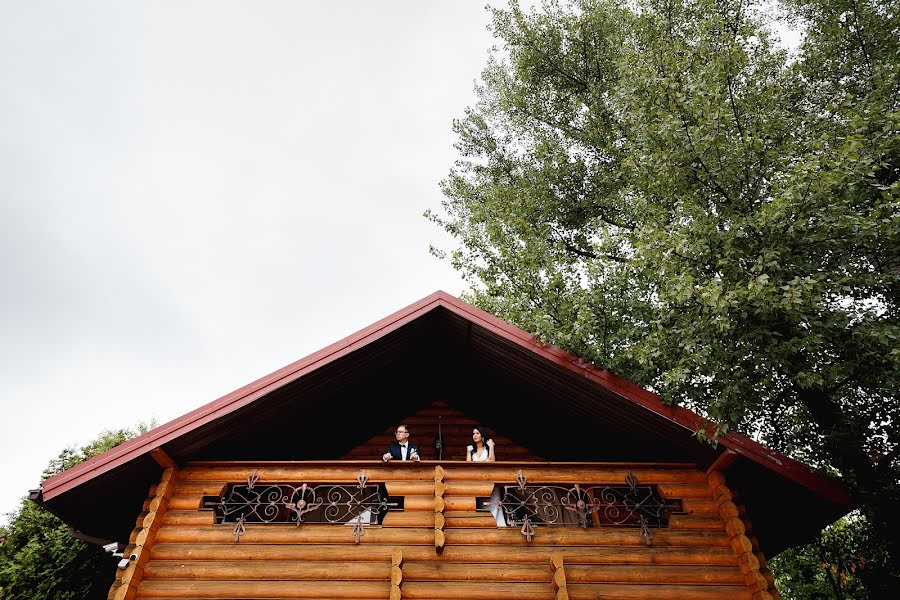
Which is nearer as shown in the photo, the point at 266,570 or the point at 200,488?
the point at 266,570

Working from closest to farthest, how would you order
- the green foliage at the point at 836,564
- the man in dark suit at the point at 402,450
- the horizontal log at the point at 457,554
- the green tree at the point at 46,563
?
the horizontal log at the point at 457,554
the man in dark suit at the point at 402,450
the green foliage at the point at 836,564
the green tree at the point at 46,563

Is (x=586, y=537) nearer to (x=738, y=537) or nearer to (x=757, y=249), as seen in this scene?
(x=738, y=537)

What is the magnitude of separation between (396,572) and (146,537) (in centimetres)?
295

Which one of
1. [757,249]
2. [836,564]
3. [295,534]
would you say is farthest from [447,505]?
[836,564]

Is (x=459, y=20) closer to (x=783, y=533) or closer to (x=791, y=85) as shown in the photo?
(x=791, y=85)

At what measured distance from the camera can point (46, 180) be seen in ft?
118

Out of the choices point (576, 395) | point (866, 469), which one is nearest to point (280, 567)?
point (576, 395)

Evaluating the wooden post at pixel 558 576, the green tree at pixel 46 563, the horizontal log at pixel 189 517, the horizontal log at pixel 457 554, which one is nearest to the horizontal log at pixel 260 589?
the horizontal log at pixel 457 554

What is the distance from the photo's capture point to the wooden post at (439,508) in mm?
5862

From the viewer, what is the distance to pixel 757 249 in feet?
19.6

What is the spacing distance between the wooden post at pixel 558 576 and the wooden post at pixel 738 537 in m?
2.05

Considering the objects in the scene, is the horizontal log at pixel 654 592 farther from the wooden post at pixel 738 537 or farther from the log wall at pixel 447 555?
the wooden post at pixel 738 537

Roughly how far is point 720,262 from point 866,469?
3.75 m

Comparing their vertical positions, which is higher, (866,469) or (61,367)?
(61,367)
